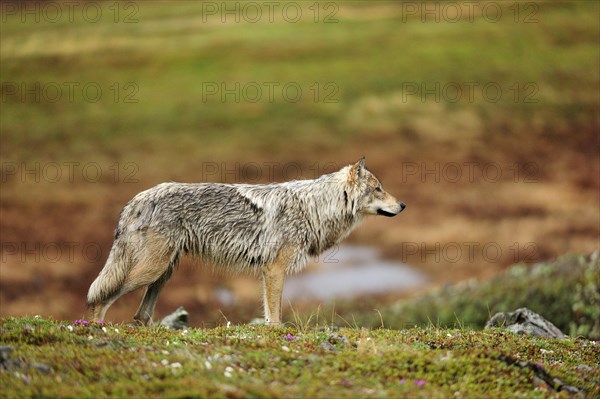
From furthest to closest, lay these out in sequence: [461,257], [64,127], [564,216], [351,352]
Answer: [64,127], [564,216], [461,257], [351,352]

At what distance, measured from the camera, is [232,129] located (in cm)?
5316

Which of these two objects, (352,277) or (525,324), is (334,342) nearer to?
(525,324)

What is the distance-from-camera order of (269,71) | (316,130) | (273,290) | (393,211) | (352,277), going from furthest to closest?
(269,71), (316,130), (352,277), (393,211), (273,290)

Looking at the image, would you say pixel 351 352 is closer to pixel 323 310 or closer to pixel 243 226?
pixel 243 226

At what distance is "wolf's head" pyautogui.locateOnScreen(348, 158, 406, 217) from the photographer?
1888 centimetres

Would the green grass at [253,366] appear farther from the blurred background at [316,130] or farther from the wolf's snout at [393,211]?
the blurred background at [316,130]

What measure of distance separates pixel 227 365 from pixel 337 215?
7.79 metres

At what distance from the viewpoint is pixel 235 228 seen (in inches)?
709

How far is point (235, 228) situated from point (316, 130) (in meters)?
35.3

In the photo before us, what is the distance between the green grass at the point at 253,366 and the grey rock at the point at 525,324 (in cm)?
302

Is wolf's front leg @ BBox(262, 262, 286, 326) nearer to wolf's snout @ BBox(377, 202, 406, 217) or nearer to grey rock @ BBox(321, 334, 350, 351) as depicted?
wolf's snout @ BBox(377, 202, 406, 217)

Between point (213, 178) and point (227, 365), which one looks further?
point (213, 178)

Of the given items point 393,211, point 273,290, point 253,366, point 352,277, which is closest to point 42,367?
point 253,366

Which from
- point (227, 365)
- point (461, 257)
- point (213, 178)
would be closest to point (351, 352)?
point (227, 365)
